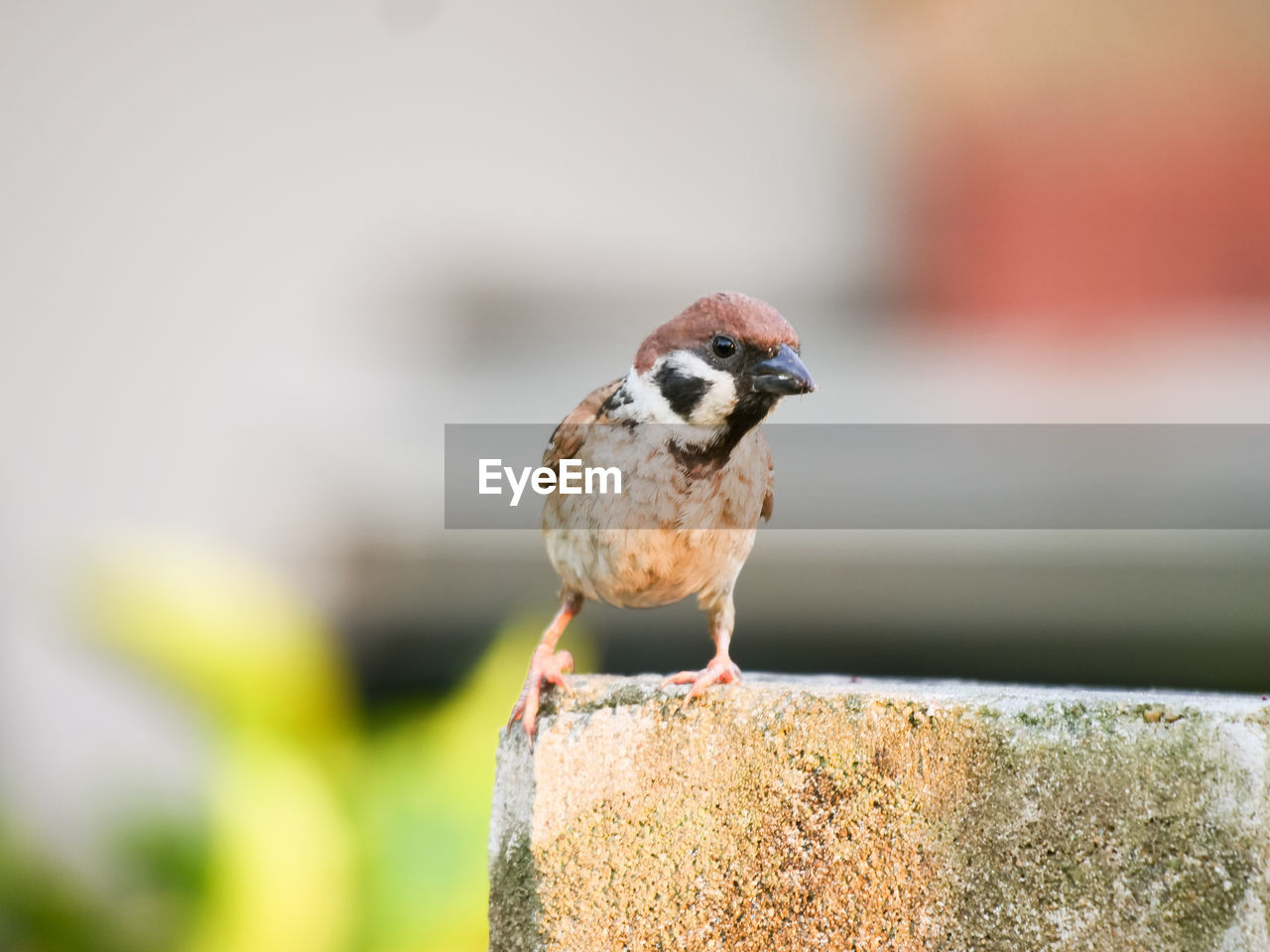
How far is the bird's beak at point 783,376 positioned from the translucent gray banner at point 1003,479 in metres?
1.75

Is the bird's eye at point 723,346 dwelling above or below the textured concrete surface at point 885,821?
above

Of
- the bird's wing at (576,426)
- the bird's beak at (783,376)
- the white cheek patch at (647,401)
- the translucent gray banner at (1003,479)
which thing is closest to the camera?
the bird's beak at (783,376)

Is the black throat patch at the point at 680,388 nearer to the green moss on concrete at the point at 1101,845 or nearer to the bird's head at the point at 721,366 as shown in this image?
the bird's head at the point at 721,366

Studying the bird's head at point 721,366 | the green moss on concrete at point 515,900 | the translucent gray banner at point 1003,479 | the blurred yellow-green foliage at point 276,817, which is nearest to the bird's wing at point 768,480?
the bird's head at point 721,366

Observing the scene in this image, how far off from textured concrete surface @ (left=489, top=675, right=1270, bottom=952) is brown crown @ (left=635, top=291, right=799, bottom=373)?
287 mm

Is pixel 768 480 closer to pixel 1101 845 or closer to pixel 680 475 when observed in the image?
pixel 680 475

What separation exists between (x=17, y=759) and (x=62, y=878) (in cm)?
60

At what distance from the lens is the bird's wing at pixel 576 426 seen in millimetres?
1244

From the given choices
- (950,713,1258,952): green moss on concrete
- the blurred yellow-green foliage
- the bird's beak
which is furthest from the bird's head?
the blurred yellow-green foliage

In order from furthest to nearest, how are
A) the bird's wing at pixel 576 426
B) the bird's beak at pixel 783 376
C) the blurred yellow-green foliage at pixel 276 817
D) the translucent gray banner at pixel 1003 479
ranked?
the translucent gray banner at pixel 1003 479 < the blurred yellow-green foliage at pixel 276 817 < the bird's wing at pixel 576 426 < the bird's beak at pixel 783 376

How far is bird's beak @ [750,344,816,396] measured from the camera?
996 millimetres

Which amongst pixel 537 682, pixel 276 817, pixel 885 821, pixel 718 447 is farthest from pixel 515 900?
pixel 276 817

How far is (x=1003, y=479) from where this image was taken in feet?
9.70

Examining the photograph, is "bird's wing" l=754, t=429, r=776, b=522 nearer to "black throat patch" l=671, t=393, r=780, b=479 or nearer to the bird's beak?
"black throat patch" l=671, t=393, r=780, b=479
